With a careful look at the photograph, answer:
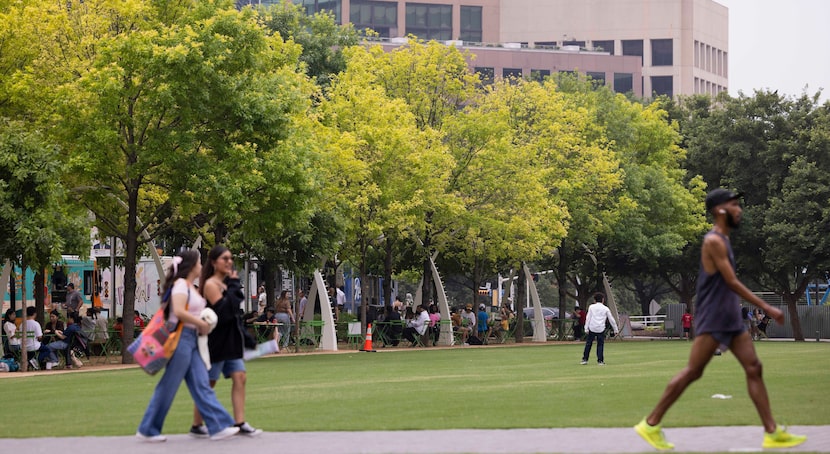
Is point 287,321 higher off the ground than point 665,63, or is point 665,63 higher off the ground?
point 665,63

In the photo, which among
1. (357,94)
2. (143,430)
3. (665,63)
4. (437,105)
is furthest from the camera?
(665,63)

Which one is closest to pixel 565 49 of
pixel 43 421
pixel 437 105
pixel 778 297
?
pixel 778 297

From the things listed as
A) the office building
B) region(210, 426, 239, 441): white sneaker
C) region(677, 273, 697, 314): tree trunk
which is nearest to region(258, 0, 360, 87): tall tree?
region(677, 273, 697, 314): tree trunk

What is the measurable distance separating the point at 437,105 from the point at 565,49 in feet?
258

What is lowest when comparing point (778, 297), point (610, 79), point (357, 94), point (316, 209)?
point (778, 297)

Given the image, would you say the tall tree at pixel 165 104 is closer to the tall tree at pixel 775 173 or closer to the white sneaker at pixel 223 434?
the white sneaker at pixel 223 434

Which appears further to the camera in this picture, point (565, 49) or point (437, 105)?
point (565, 49)

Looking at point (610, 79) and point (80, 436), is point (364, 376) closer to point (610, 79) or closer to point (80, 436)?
point (80, 436)

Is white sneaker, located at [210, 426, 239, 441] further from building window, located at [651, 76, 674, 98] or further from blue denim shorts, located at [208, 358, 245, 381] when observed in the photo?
building window, located at [651, 76, 674, 98]

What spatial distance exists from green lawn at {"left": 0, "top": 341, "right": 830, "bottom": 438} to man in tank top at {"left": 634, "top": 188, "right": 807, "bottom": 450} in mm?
2396

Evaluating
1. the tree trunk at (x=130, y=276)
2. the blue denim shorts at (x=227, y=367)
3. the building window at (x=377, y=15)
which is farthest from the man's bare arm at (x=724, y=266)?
the building window at (x=377, y=15)

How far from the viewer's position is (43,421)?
49.1 ft

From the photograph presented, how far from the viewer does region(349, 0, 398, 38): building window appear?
433 feet

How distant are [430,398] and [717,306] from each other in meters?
7.26
